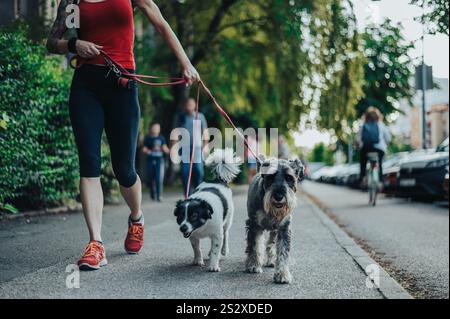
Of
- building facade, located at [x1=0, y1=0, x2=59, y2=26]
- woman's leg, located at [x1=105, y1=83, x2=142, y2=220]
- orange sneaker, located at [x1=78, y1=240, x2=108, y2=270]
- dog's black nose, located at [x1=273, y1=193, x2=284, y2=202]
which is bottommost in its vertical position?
orange sneaker, located at [x1=78, y1=240, x2=108, y2=270]

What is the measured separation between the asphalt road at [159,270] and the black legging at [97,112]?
887 millimetres

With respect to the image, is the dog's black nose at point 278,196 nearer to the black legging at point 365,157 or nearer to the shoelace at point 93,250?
the shoelace at point 93,250

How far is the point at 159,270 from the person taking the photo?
474 cm

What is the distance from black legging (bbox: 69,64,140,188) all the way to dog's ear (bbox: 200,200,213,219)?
2.54ft

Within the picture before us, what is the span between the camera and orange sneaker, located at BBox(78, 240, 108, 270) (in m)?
4.50

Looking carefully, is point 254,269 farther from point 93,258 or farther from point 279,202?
point 93,258

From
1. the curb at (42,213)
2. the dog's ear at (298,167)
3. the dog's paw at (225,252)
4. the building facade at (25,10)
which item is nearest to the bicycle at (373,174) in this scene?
the curb at (42,213)

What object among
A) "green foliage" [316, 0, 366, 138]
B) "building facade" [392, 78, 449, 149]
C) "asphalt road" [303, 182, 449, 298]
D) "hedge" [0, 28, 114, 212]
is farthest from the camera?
"green foliage" [316, 0, 366, 138]

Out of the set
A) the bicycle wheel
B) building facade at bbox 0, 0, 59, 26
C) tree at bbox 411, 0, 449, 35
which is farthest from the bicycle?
tree at bbox 411, 0, 449, 35

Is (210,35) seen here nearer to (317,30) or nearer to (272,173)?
(317,30)

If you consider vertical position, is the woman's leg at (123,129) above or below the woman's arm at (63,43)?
below

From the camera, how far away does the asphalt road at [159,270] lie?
3918 mm

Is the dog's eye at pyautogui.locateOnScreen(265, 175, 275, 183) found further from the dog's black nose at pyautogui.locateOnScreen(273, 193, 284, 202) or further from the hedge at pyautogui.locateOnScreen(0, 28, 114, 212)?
the hedge at pyautogui.locateOnScreen(0, 28, 114, 212)

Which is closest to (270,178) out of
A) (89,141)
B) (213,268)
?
(213,268)
